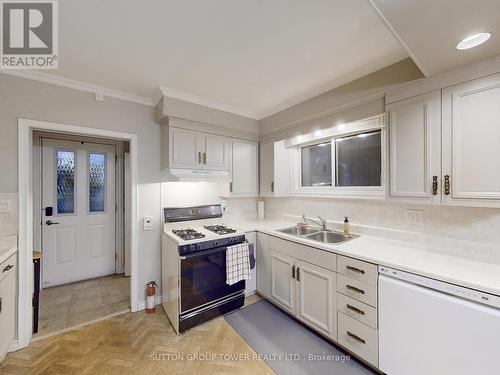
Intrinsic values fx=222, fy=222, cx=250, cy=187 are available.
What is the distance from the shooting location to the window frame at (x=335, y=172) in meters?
2.18

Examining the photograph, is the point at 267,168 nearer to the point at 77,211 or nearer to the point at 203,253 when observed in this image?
the point at 203,253

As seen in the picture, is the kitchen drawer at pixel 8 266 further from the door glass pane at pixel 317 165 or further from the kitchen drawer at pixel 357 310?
the door glass pane at pixel 317 165

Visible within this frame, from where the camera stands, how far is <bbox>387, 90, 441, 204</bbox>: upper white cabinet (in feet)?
5.03

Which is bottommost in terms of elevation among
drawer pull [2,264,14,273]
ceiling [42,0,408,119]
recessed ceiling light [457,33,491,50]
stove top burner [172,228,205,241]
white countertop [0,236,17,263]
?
drawer pull [2,264,14,273]

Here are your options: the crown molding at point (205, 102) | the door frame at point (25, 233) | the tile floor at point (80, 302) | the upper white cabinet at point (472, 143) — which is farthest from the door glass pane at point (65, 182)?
the upper white cabinet at point (472, 143)

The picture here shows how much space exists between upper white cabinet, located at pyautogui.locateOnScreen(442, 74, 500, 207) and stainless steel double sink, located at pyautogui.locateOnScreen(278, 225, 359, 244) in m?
0.98

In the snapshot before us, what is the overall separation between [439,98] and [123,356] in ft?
10.1

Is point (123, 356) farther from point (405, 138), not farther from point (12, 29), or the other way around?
point (405, 138)

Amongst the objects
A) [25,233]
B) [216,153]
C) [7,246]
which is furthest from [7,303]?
[216,153]

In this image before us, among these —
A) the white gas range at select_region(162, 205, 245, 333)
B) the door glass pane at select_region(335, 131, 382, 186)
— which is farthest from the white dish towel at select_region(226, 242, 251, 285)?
the door glass pane at select_region(335, 131, 382, 186)

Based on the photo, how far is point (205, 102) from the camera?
102 inches

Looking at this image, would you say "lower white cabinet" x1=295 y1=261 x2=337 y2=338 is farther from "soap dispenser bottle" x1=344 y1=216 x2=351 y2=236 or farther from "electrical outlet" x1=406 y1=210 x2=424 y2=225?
"electrical outlet" x1=406 y1=210 x2=424 y2=225

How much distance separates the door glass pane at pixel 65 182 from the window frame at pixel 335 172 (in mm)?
3126

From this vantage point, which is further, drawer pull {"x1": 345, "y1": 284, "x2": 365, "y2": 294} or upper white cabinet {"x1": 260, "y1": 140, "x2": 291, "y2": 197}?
upper white cabinet {"x1": 260, "y1": 140, "x2": 291, "y2": 197}
